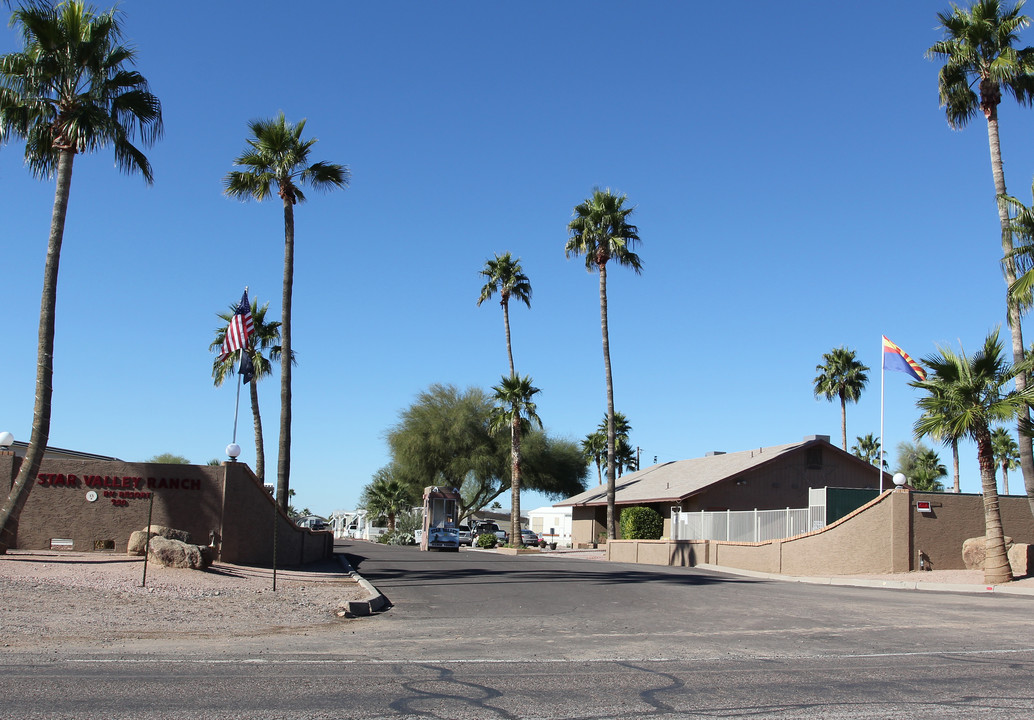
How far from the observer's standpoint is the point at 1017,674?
26.7ft

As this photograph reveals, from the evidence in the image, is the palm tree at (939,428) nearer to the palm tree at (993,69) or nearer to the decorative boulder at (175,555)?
the palm tree at (993,69)

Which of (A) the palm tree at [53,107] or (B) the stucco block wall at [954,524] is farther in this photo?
(B) the stucco block wall at [954,524]

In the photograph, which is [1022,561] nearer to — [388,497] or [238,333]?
[238,333]

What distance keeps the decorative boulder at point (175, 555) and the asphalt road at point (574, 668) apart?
4.56 meters

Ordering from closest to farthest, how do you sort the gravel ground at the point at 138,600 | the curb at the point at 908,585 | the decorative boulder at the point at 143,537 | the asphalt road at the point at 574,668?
the asphalt road at the point at 574,668, the gravel ground at the point at 138,600, the decorative boulder at the point at 143,537, the curb at the point at 908,585

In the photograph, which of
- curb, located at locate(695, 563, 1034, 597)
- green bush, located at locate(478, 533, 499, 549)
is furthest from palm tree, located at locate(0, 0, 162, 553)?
green bush, located at locate(478, 533, 499, 549)

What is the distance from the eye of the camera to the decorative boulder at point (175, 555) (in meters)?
16.2

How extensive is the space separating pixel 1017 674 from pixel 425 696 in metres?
5.69

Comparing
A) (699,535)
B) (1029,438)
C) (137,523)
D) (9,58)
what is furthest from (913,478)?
(9,58)

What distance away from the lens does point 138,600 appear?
1302 cm

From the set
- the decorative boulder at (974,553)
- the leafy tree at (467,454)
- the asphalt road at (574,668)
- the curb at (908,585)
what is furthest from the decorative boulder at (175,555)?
the leafy tree at (467,454)

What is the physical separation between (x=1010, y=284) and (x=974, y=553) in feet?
23.8

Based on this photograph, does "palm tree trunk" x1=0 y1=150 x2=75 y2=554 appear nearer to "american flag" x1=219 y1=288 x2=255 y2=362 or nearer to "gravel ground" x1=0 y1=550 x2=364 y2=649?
"gravel ground" x1=0 y1=550 x2=364 y2=649

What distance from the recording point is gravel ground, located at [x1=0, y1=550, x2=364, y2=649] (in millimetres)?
10656
